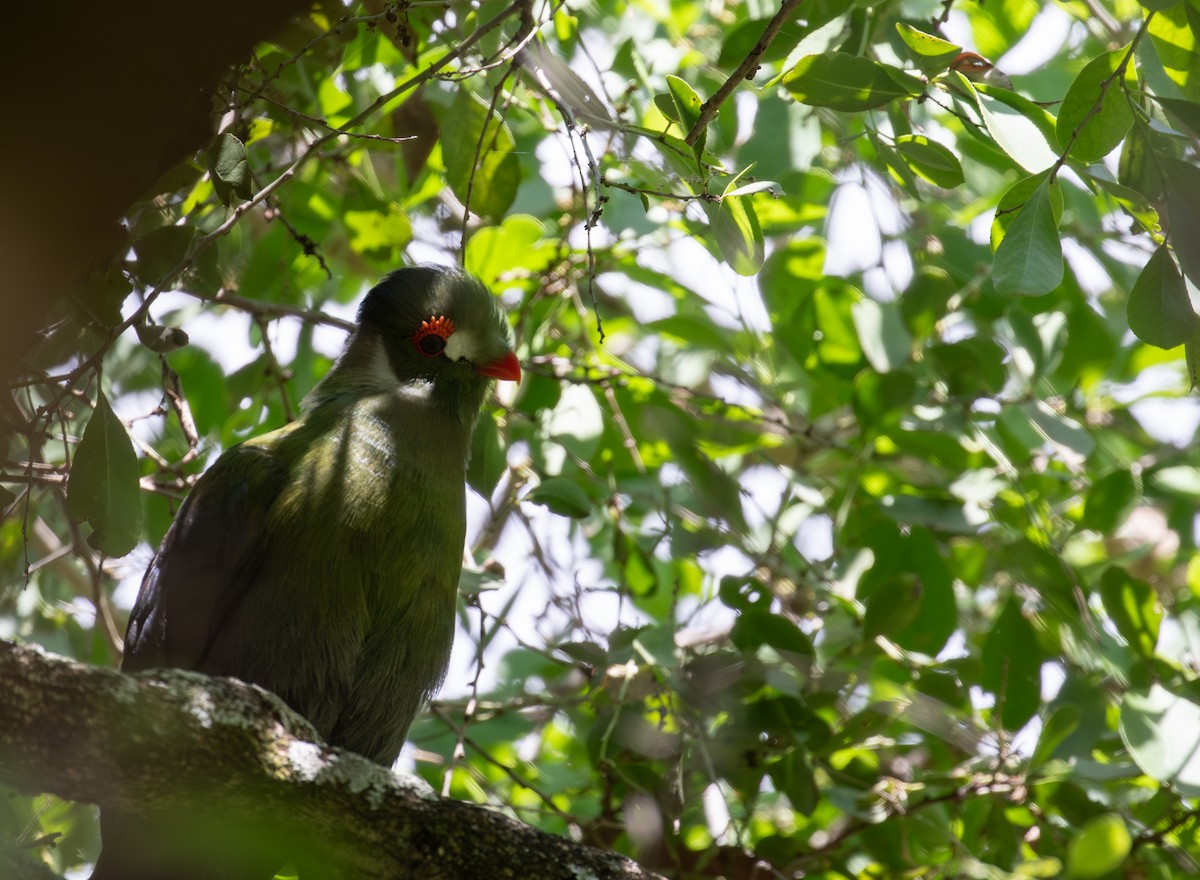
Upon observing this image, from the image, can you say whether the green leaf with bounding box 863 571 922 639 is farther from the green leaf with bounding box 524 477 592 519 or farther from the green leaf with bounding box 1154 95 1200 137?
the green leaf with bounding box 1154 95 1200 137

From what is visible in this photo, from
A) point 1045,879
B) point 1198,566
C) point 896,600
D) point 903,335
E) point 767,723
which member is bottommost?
point 1045,879

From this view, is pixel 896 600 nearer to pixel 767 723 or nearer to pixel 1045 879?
pixel 767 723

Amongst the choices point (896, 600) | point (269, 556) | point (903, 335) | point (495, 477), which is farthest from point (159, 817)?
point (903, 335)

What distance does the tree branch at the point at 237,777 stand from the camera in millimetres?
1731

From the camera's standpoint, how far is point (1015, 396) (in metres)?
4.15

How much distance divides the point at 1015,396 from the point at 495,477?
192 centimetres

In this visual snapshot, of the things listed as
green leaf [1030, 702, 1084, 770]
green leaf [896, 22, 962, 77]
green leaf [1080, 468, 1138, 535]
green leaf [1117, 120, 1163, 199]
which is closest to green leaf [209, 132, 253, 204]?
green leaf [896, 22, 962, 77]

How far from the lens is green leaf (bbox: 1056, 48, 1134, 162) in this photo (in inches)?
93.3

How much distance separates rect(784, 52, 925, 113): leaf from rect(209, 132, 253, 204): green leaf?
124 centimetres

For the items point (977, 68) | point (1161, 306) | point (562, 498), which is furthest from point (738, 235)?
point (562, 498)

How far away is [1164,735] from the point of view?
3184mm

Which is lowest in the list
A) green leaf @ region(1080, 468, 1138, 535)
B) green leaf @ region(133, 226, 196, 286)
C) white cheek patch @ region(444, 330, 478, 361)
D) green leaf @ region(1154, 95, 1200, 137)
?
green leaf @ region(133, 226, 196, 286)

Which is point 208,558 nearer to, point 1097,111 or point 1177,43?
point 1097,111

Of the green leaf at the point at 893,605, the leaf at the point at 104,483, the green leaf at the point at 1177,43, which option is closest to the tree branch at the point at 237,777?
the leaf at the point at 104,483
